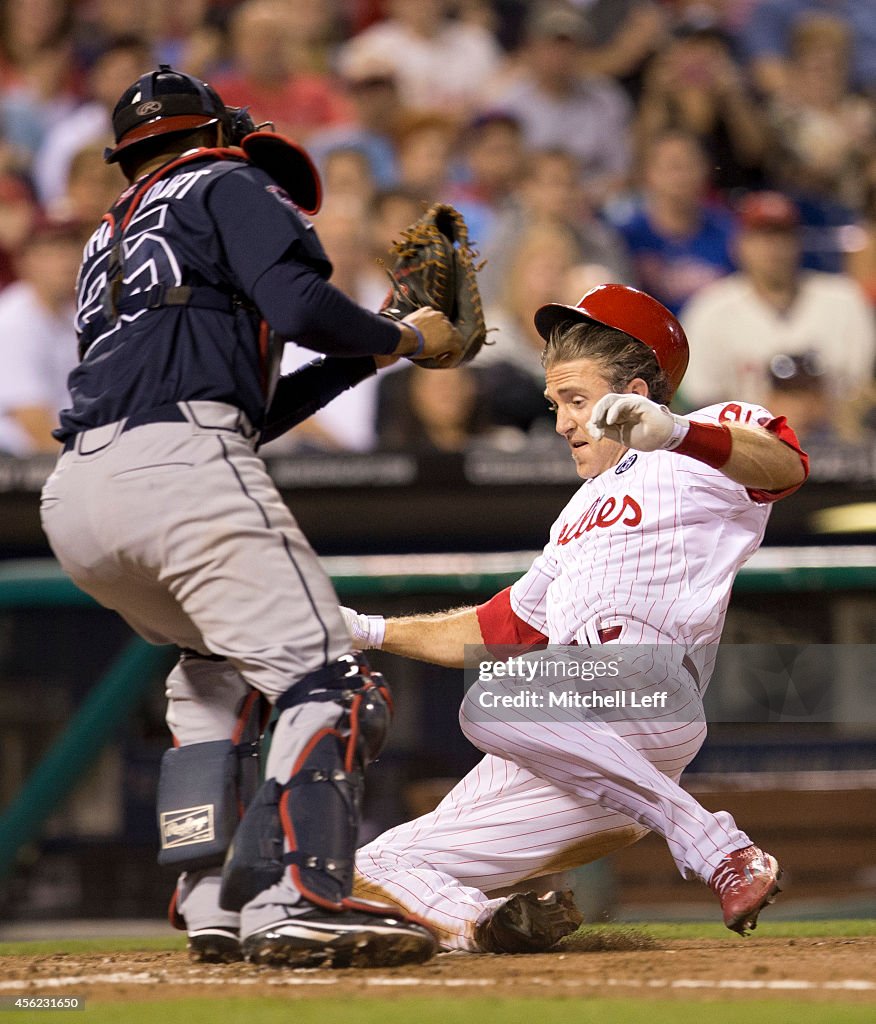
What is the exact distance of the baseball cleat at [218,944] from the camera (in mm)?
2873

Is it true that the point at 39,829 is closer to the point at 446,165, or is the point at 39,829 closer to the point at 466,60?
the point at 446,165

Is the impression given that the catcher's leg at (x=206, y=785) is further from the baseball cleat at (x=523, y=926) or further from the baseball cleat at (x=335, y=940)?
the baseball cleat at (x=523, y=926)

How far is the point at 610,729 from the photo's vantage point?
3.08 metres

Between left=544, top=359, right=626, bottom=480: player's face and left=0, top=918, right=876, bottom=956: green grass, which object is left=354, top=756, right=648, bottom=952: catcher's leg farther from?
left=544, top=359, right=626, bottom=480: player's face

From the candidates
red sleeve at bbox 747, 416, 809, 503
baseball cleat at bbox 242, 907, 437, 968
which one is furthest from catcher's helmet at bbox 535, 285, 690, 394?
baseball cleat at bbox 242, 907, 437, 968

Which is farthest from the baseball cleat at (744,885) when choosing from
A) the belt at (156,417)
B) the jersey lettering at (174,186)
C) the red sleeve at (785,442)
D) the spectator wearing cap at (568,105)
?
the spectator wearing cap at (568,105)

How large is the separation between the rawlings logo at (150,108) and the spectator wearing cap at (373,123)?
14.7ft

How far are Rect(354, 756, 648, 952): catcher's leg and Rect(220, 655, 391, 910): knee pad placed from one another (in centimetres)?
48

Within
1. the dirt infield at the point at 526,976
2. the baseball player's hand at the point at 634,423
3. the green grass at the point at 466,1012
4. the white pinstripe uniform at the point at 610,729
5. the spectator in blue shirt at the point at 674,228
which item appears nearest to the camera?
the green grass at the point at 466,1012

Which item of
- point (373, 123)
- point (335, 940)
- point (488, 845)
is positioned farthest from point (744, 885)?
point (373, 123)

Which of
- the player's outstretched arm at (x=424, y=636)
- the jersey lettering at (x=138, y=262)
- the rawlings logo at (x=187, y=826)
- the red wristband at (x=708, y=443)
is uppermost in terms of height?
the jersey lettering at (x=138, y=262)

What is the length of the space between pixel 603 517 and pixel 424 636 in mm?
507

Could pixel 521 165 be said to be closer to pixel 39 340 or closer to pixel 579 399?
pixel 39 340

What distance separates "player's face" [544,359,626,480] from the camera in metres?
3.25
